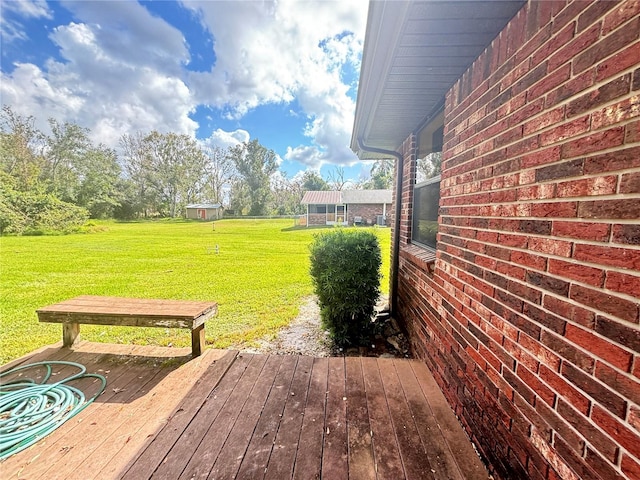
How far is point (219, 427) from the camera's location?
1.82 meters

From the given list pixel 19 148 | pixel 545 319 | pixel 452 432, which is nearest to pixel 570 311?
pixel 545 319

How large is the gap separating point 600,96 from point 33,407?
3696 millimetres

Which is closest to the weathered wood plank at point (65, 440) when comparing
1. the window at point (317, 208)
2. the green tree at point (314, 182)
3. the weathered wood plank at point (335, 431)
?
the weathered wood plank at point (335, 431)

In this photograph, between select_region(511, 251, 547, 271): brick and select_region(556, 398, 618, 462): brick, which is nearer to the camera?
select_region(556, 398, 618, 462): brick

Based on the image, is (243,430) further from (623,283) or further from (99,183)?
(99,183)

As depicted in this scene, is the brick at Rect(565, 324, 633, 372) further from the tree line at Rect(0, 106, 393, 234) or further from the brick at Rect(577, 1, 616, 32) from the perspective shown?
the tree line at Rect(0, 106, 393, 234)

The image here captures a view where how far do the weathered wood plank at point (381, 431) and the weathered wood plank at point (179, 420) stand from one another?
1.27 meters

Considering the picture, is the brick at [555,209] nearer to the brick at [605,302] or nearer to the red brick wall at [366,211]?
the brick at [605,302]

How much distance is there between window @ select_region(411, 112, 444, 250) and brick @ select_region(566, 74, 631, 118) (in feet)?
5.85

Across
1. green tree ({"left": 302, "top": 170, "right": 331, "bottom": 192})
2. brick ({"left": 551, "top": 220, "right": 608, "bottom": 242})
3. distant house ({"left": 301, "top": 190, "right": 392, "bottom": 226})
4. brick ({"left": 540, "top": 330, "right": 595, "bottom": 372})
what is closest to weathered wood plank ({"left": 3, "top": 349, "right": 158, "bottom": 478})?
brick ({"left": 540, "top": 330, "right": 595, "bottom": 372})

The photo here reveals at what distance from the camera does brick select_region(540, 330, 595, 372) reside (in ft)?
2.99

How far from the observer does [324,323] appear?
3.62m

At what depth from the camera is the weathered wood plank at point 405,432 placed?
1499 mm

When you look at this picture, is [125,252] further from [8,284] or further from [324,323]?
[324,323]
